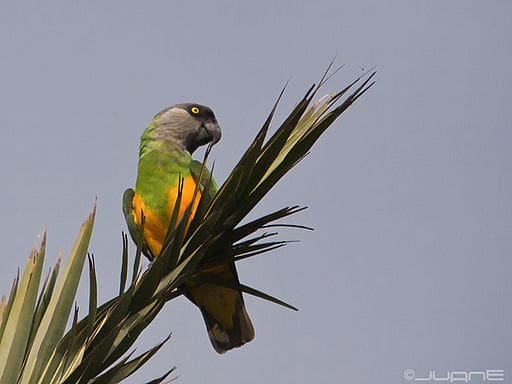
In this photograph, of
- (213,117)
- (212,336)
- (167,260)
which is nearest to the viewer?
(167,260)

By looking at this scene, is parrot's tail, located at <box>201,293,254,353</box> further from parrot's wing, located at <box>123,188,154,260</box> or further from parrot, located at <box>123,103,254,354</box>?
parrot's wing, located at <box>123,188,154,260</box>

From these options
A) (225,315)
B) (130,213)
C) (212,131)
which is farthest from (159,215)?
(212,131)

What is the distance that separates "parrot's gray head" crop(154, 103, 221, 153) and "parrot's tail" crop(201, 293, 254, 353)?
4.92ft

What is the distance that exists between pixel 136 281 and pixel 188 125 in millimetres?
4287

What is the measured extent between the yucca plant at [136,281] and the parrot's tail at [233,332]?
248cm

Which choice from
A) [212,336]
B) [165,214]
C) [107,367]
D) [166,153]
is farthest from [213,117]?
[107,367]

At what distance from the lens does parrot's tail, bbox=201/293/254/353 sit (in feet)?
15.6

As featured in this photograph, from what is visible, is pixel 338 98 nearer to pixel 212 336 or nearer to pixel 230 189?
pixel 230 189

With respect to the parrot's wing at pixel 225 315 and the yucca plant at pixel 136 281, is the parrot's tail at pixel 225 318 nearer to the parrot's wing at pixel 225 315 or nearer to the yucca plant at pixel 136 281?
the parrot's wing at pixel 225 315

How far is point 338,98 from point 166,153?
131 inches

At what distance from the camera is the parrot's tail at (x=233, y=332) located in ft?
15.6

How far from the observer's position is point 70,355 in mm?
1922

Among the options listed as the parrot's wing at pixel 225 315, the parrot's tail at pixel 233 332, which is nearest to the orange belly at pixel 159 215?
the parrot's wing at pixel 225 315

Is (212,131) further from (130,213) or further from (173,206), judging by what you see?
(173,206)
